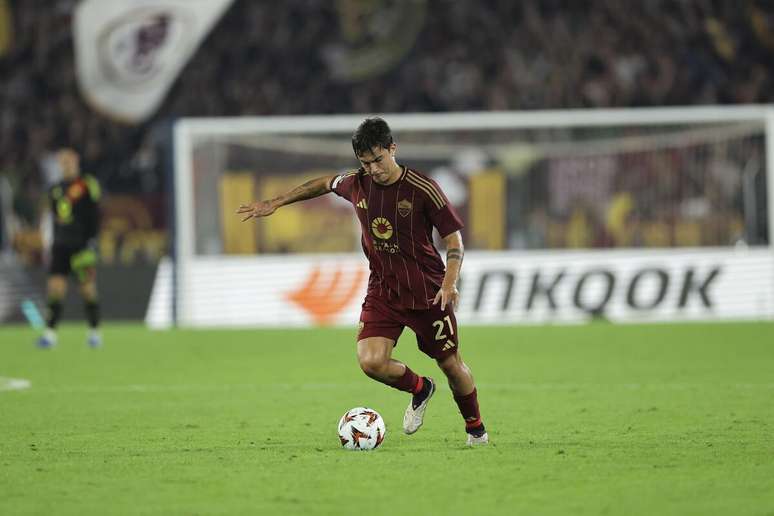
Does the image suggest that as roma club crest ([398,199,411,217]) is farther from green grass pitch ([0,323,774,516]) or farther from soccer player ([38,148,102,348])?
soccer player ([38,148,102,348])

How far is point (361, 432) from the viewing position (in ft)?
24.5

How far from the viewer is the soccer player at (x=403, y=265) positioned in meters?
7.37

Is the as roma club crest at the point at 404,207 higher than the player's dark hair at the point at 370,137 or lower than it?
lower

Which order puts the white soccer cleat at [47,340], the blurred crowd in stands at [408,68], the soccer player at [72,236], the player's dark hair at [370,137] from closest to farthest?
the player's dark hair at [370,137], the soccer player at [72,236], the white soccer cleat at [47,340], the blurred crowd in stands at [408,68]

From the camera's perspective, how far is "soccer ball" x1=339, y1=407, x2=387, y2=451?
7445mm

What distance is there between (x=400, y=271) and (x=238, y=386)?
4.21m

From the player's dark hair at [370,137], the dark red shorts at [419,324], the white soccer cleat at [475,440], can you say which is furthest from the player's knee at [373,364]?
the player's dark hair at [370,137]

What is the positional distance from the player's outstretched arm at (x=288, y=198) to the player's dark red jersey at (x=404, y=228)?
0.45ft

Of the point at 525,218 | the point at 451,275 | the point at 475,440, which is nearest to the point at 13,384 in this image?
the point at 475,440

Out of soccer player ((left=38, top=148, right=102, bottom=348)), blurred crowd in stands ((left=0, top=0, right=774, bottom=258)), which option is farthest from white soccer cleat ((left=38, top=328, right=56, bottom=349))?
blurred crowd in stands ((left=0, top=0, right=774, bottom=258))

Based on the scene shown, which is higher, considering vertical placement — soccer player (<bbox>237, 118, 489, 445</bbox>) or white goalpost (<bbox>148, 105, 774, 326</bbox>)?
white goalpost (<bbox>148, 105, 774, 326</bbox>)

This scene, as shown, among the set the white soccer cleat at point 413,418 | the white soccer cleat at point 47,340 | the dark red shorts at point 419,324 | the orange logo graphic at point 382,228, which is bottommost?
the white soccer cleat at point 413,418

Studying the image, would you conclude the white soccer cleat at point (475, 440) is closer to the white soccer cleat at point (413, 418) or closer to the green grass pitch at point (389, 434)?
the green grass pitch at point (389, 434)

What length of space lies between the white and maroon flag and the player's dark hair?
46.8 ft
